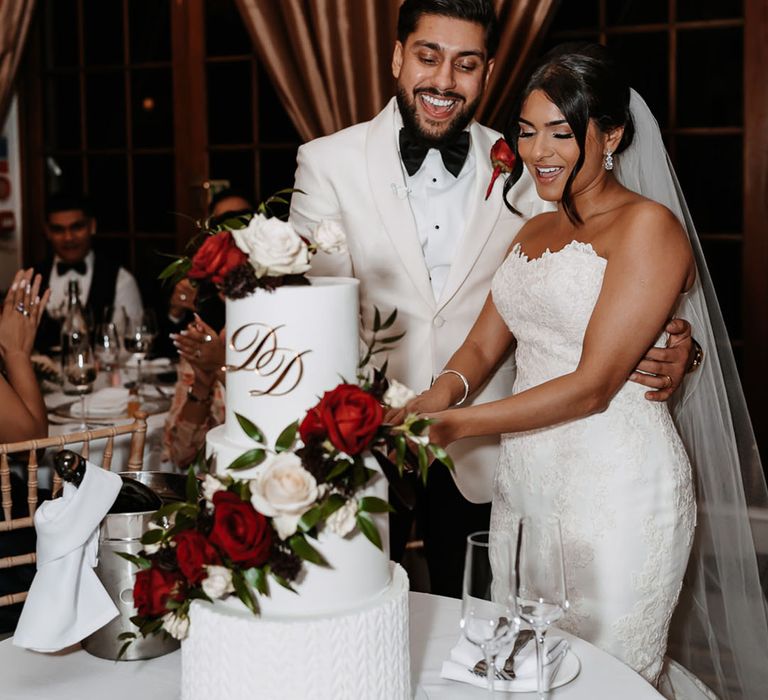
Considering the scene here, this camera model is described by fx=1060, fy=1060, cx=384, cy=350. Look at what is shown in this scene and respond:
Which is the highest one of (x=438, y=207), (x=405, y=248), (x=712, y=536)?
(x=438, y=207)

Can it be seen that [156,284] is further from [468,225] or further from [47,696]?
[47,696]

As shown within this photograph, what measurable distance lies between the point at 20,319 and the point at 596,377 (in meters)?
1.71

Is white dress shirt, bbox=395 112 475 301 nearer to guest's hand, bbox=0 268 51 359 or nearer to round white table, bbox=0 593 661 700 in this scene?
guest's hand, bbox=0 268 51 359

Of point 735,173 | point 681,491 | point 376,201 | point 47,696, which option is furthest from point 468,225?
point 735,173

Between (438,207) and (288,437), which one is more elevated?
(438,207)

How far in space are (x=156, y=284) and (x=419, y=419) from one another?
182 inches

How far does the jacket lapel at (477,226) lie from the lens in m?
2.54

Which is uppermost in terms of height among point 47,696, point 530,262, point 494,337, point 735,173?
point 735,173

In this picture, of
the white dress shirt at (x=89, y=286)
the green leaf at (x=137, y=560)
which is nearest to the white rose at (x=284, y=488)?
the green leaf at (x=137, y=560)

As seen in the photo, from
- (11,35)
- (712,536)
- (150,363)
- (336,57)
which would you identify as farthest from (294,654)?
(11,35)

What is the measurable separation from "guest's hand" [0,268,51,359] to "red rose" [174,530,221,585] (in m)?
1.85

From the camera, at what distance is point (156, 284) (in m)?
5.69

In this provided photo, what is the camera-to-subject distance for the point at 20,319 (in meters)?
2.95

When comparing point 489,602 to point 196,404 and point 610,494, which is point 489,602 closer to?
point 610,494
